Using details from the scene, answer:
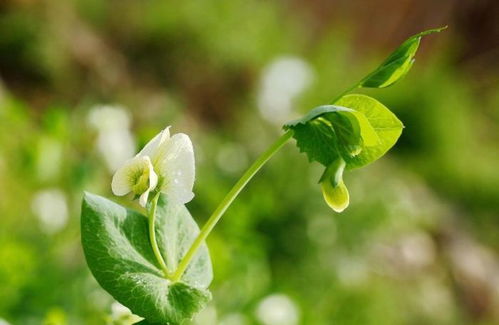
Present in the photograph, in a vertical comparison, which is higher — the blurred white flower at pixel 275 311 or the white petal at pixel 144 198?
the blurred white flower at pixel 275 311

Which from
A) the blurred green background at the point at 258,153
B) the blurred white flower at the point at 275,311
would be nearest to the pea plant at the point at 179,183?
the blurred green background at the point at 258,153

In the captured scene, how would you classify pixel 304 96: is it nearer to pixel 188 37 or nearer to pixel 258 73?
pixel 258 73

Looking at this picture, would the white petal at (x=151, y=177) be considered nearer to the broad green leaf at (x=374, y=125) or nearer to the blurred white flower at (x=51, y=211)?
the broad green leaf at (x=374, y=125)

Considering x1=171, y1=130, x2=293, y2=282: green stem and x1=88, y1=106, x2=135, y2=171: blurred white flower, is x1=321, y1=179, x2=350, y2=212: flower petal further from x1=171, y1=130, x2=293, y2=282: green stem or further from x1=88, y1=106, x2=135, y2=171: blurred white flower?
x1=88, y1=106, x2=135, y2=171: blurred white flower

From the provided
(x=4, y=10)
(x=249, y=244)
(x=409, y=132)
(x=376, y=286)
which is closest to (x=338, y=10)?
(x=409, y=132)

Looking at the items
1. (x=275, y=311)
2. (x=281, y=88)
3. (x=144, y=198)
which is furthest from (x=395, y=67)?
(x=281, y=88)

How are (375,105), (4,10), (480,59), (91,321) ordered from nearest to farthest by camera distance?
(375,105) < (91,321) < (4,10) < (480,59)
